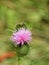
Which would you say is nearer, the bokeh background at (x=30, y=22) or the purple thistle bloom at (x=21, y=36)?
the purple thistle bloom at (x=21, y=36)

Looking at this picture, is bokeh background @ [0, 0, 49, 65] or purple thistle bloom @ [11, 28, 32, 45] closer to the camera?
purple thistle bloom @ [11, 28, 32, 45]

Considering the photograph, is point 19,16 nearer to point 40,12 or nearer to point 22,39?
point 40,12

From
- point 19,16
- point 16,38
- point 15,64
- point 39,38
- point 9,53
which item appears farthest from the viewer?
point 19,16

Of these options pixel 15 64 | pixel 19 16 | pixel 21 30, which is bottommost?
pixel 15 64

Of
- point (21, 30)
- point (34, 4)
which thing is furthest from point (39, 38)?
point (21, 30)
